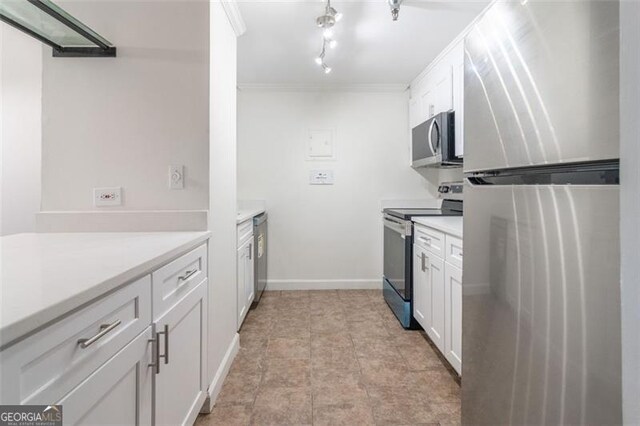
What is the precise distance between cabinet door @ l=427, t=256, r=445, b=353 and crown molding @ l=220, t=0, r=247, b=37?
77.5 inches

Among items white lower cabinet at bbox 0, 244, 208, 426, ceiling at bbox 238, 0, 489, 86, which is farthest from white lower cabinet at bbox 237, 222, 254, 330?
ceiling at bbox 238, 0, 489, 86

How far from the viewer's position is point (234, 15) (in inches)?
75.4

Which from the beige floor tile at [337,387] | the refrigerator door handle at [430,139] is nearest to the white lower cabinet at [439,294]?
the beige floor tile at [337,387]

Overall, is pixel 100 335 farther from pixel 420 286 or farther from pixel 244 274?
pixel 420 286

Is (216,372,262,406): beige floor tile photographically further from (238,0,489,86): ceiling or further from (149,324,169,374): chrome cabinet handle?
(238,0,489,86): ceiling

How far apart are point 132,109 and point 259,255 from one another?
5.88 feet

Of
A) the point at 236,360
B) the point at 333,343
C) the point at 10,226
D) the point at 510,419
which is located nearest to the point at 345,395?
the point at 333,343

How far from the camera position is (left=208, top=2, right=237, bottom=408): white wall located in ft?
5.25

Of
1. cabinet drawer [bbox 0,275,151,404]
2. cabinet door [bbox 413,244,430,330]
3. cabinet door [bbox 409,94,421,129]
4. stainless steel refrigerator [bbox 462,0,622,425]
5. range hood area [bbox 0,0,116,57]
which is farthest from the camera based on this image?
cabinet door [bbox 409,94,421,129]

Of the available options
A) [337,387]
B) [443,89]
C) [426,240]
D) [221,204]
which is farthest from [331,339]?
[443,89]

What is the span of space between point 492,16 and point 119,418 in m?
1.59

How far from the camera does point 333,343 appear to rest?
2.27 metres

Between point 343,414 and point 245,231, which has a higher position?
point 245,231

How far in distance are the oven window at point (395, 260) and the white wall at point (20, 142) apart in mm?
2555
